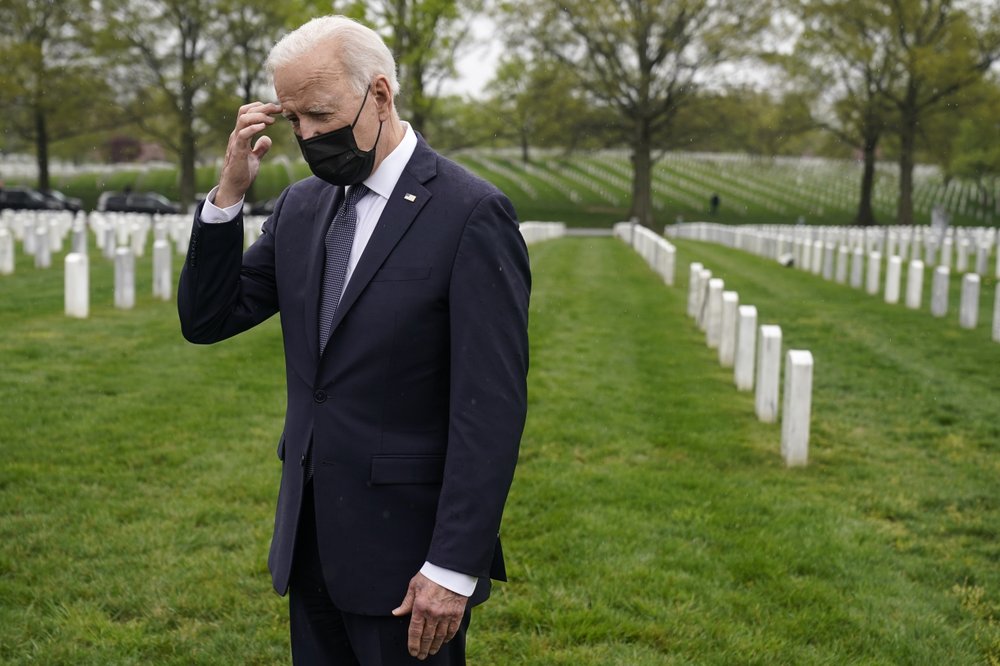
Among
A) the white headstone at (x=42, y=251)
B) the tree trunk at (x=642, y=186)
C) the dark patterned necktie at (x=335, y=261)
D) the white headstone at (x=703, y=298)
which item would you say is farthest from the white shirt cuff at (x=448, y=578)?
the tree trunk at (x=642, y=186)

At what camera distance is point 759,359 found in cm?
881

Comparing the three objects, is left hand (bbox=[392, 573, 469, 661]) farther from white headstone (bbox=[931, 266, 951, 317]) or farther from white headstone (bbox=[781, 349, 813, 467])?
white headstone (bbox=[931, 266, 951, 317])

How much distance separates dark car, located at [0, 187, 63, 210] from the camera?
44.0 m

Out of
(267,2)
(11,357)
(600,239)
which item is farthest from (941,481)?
(267,2)

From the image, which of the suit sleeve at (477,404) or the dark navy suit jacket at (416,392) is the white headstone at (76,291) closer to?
the dark navy suit jacket at (416,392)

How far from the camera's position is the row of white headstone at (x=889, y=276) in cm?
1492

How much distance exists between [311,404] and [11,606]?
3014mm

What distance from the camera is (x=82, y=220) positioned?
24.2 m

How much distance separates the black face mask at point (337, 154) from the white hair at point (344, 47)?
6 centimetres

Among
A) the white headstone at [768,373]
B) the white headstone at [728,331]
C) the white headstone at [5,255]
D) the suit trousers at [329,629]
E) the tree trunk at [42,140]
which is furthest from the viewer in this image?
the tree trunk at [42,140]

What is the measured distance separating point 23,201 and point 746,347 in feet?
137

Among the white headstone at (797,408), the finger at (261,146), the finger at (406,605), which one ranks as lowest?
the white headstone at (797,408)

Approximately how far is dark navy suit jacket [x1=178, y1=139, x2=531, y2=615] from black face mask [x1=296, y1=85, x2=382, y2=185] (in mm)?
114

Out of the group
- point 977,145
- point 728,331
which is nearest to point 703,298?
point 728,331
